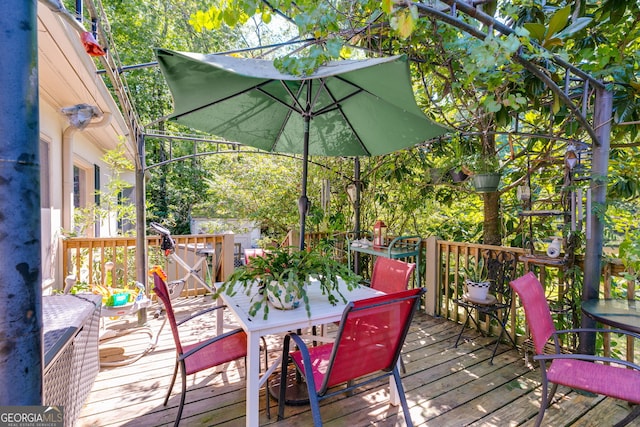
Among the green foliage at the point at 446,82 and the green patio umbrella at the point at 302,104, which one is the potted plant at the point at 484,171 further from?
the green patio umbrella at the point at 302,104

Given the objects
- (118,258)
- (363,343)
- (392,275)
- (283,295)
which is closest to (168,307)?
(283,295)

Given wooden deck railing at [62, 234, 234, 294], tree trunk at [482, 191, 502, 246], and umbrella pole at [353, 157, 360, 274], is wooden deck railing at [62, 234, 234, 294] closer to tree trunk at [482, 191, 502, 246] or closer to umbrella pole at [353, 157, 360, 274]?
umbrella pole at [353, 157, 360, 274]

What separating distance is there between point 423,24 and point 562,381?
273 centimetres

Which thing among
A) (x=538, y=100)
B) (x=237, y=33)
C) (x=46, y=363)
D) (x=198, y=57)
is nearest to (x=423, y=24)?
(x=538, y=100)

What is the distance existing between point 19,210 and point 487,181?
3.58 metres

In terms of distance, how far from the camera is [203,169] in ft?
43.4

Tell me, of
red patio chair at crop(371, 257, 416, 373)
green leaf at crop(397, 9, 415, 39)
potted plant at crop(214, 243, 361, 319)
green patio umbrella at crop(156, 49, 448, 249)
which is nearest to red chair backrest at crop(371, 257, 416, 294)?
red patio chair at crop(371, 257, 416, 373)

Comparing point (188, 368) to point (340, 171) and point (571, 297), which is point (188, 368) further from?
point (340, 171)

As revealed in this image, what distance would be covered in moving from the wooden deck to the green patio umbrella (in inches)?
48.5

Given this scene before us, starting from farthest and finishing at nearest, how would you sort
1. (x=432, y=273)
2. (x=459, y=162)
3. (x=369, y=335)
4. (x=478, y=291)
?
(x=432, y=273) → (x=459, y=162) → (x=478, y=291) → (x=369, y=335)

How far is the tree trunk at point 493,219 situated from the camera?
3932 mm

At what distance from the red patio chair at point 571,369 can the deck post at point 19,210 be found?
2099 mm

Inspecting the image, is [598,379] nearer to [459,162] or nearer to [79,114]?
[459,162]

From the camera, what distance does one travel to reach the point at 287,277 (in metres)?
1.92
